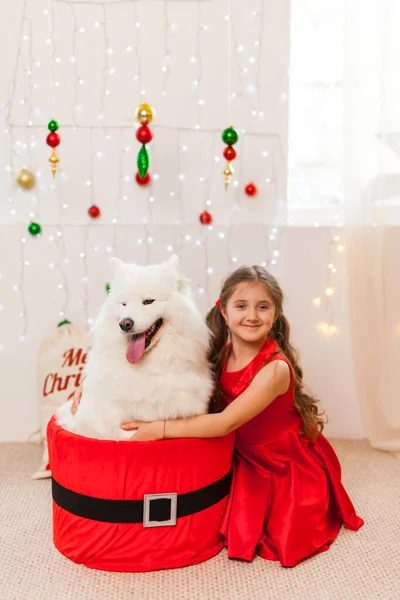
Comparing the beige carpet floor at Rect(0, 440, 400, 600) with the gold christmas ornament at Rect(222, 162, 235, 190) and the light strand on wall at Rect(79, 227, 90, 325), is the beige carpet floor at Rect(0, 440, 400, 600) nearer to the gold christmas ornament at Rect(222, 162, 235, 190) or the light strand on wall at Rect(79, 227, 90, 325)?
the light strand on wall at Rect(79, 227, 90, 325)

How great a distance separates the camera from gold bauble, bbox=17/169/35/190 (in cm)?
239

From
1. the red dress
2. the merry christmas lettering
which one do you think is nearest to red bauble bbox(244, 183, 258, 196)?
the red dress

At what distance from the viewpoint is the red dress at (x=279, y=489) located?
161cm

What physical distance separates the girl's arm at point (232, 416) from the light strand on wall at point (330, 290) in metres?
0.91

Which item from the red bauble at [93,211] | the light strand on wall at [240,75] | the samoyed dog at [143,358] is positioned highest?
the light strand on wall at [240,75]

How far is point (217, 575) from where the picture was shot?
154 centimetres

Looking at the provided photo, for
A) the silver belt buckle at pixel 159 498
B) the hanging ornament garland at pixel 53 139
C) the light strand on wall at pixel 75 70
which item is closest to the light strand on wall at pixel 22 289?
the hanging ornament garland at pixel 53 139

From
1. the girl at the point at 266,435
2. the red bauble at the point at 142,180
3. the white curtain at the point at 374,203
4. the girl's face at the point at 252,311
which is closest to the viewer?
the girl at the point at 266,435

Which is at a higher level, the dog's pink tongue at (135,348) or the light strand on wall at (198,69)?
the light strand on wall at (198,69)

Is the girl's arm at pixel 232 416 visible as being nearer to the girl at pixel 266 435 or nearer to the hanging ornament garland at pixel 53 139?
the girl at pixel 266 435

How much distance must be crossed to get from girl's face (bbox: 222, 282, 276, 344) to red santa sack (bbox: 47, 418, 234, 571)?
335 mm

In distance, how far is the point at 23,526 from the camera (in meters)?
1.81

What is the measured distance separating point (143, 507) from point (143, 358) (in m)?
0.41

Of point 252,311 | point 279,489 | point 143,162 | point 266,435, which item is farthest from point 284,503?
point 143,162
